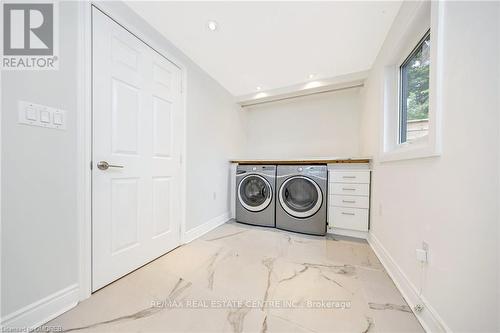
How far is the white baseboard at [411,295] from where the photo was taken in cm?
86

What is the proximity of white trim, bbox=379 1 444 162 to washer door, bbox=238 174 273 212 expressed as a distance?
1.39 meters

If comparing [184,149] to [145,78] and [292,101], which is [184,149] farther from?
[292,101]

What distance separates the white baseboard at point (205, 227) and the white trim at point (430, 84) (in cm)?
210

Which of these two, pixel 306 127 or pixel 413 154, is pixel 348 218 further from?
pixel 306 127

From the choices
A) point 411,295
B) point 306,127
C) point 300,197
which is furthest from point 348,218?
point 306,127

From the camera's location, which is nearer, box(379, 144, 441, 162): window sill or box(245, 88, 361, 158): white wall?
box(379, 144, 441, 162): window sill

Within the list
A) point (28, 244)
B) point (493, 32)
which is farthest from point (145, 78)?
point (493, 32)

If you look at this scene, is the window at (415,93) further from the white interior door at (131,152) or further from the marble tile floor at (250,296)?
the white interior door at (131,152)

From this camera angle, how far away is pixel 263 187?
2.55m

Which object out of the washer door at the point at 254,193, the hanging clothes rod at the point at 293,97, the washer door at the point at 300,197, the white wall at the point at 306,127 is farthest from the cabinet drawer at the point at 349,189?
the hanging clothes rod at the point at 293,97

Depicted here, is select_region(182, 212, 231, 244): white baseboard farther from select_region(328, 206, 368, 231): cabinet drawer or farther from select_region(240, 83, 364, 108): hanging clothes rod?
select_region(240, 83, 364, 108): hanging clothes rod

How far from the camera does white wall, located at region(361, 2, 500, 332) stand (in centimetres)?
64

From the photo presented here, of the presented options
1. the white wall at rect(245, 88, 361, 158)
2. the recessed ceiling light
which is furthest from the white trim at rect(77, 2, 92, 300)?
the white wall at rect(245, 88, 361, 158)

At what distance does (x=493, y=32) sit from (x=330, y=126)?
7.84 ft
